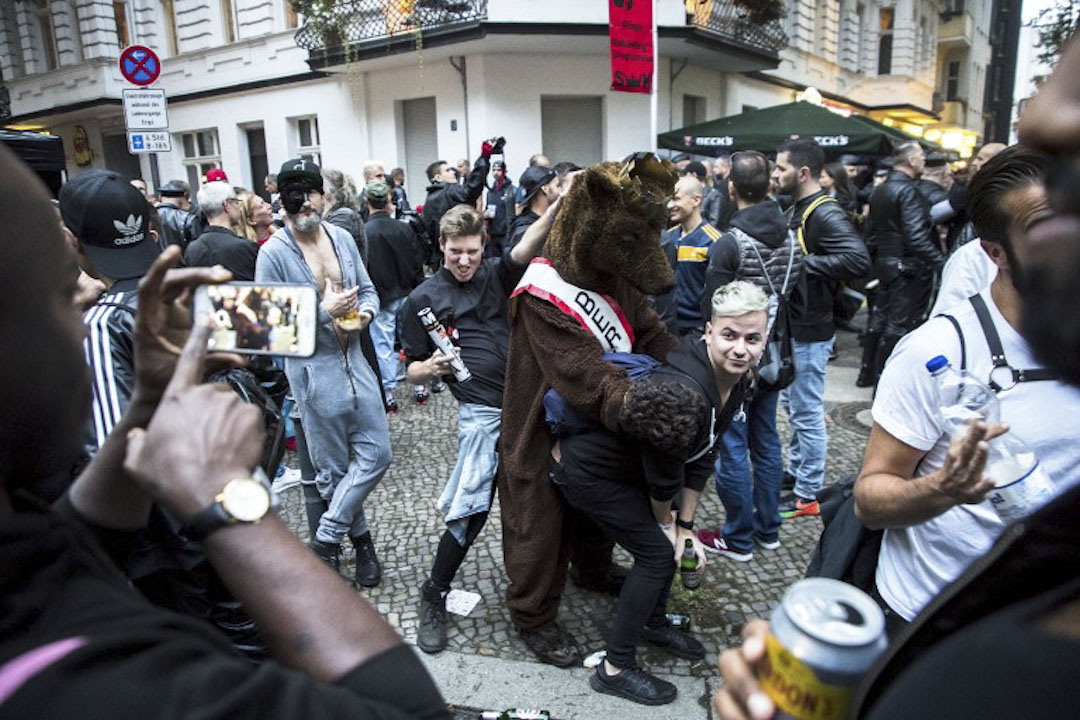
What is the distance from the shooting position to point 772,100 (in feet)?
64.0

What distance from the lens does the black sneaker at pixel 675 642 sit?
3.02m

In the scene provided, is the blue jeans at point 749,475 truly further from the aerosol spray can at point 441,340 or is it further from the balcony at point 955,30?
the balcony at point 955,30

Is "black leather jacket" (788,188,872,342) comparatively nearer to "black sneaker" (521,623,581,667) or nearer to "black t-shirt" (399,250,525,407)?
"black t-shirt" (399,250,525,407)

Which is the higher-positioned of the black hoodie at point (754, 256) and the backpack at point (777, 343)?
the black hoodie at point (754, 256)

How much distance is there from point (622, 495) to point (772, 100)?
19317 millimetres

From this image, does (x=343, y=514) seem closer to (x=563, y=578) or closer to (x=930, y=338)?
(x=563, y=578)

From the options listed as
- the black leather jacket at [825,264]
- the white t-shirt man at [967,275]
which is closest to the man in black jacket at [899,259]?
the black leather jacket at [825,264]

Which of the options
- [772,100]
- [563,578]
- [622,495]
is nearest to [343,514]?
[563,578]

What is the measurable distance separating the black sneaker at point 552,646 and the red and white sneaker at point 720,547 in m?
1.14

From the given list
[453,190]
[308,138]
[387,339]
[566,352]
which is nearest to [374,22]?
[308,138]

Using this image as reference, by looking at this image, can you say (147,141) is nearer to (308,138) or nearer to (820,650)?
(820,650)

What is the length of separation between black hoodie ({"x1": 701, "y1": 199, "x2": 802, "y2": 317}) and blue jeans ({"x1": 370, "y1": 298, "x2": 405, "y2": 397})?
3.55m

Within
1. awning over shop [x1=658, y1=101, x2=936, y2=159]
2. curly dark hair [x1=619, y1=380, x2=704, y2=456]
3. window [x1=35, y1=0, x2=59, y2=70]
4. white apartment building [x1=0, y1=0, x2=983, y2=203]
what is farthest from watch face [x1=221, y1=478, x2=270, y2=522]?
window [x1=35, y1=0, x2=59, y2=70]

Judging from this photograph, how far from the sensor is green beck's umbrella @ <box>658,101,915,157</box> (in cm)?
952
